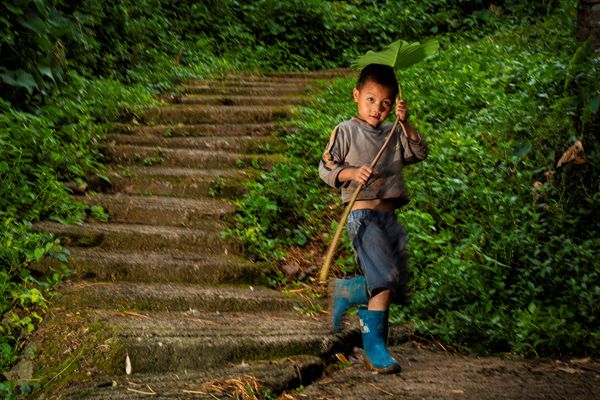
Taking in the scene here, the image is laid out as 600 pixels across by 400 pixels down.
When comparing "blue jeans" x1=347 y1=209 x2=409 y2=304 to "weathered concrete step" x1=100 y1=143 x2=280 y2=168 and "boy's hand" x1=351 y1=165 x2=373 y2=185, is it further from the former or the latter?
"weathered concrete step" x1=100 y1=143 x2=280 y2=168

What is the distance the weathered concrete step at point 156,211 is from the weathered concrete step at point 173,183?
275 millimetres

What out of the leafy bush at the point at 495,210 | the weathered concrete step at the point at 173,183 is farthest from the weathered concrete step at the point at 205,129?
the weathered concrete step at the point at 173,183

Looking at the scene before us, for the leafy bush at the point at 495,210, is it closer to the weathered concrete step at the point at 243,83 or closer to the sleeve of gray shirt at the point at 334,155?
the sleeve of gray shirt at the point at 334,155

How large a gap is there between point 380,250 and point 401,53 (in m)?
0.96

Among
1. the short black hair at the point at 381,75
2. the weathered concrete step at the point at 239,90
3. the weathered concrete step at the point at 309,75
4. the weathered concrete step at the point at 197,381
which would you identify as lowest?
the weathered concrete step at the point at 197,381

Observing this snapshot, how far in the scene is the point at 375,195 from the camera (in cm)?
314

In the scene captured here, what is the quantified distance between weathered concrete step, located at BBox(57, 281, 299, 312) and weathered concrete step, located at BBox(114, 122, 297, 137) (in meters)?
2.58

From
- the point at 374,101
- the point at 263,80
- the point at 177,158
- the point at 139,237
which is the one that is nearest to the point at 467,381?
the point at 374,101

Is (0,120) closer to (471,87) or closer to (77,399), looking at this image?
(77,399)

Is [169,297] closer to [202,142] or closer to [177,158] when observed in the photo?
[177,158]

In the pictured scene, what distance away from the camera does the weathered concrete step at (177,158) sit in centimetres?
549

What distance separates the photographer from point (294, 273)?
4398 mm

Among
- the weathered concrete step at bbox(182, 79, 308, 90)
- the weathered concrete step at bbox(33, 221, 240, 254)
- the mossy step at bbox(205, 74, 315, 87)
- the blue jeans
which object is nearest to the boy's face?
the blue jeans

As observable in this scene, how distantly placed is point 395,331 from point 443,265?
62 cm
